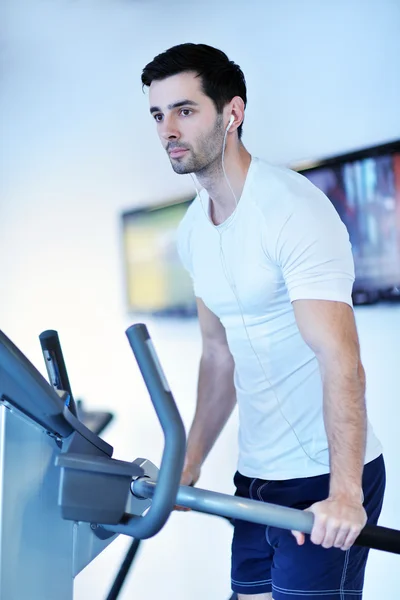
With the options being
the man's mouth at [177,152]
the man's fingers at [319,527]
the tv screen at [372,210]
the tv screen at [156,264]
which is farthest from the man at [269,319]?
the tv screen at [156,264]

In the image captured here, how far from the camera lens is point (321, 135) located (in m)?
2.23

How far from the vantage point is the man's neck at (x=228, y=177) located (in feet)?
5.20

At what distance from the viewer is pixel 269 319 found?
1.53 meters

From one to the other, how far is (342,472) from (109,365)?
2.03m

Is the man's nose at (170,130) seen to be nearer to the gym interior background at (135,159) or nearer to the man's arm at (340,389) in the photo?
the man's arm at (340,389)

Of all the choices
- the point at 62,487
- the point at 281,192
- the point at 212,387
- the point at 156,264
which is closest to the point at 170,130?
the point at 281,192

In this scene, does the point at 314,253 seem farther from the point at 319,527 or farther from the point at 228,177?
the point at 319,527

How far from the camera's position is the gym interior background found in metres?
2.14

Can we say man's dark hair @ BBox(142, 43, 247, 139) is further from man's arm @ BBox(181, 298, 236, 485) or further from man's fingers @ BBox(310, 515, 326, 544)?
man's fingers @ BBox(310, 515, 326, 544)

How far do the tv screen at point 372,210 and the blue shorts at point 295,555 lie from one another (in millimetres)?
701

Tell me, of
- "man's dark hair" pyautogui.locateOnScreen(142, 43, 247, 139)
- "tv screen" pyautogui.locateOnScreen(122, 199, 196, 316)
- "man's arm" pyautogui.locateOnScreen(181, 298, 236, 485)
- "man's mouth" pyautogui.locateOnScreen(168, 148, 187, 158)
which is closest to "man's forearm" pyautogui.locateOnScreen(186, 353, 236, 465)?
"man's arm" pyautogui.locateOnScreen(181, 298, 236, 485)

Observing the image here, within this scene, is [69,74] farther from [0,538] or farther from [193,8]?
[0,538]

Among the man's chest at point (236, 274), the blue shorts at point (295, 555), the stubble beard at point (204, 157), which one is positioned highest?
the stubble beard at point (204, 157)

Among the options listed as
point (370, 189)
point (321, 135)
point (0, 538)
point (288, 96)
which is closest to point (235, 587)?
point (0, 538)
